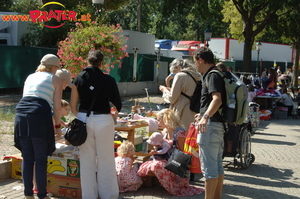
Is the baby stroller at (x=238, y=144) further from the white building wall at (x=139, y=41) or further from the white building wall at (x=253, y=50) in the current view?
the white building wall at (x=253, y=50)

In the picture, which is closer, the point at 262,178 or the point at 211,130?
the point at 211,130

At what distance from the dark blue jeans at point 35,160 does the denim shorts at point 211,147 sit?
71.4 inches

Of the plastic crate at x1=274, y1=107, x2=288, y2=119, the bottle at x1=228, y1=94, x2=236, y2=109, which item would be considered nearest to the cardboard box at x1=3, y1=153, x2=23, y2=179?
the bottle at x1=228, y1=94, x2=236, y2=109

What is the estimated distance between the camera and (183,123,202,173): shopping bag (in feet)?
18.4

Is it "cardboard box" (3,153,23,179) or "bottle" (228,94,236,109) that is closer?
"bottle" (228,94,236,109)

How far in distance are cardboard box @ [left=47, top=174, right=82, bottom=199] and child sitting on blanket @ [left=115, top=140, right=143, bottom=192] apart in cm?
63

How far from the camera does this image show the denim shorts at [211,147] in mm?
4855

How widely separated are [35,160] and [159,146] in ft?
6.38

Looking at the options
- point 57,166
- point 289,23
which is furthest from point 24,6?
point 57,166

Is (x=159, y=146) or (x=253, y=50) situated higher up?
(x=253, y=50)

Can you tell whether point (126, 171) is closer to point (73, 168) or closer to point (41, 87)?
point (73, 168)

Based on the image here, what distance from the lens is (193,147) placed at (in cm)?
571

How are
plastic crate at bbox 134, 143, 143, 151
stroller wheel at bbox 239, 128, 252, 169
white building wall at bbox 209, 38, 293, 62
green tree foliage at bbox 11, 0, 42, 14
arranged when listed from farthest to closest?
white building wall at bbox 209, 38, 293, 62, green tree foliage at bbox 11, 0, 42, 14, plastic crate at bbox 134, 143, 143, 151, stroller wheel at bbox 239, 128, 252, 169

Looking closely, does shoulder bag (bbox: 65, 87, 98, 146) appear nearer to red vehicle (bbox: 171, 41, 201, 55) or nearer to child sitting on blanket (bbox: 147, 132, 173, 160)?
child sitting on blanket (bbox: 147, 132, 173, 160)
